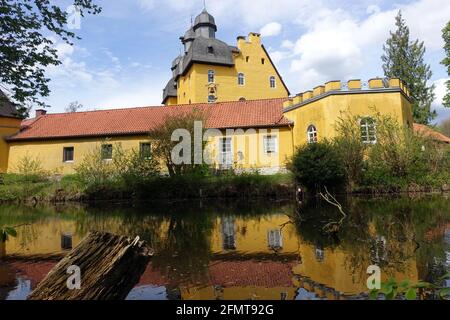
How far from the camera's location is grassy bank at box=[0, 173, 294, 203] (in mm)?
20578

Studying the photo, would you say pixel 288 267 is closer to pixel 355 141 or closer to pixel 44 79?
pixel 44 79

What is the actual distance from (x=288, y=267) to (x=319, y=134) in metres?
19.6

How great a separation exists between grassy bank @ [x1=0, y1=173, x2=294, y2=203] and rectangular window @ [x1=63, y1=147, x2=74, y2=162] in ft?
21.5

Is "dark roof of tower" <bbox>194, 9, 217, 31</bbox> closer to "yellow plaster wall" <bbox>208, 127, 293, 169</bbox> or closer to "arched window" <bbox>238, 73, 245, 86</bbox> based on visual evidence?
"arched window" <bbox>238, 73, 245, 86</bbox>

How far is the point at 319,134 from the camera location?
24.2 m

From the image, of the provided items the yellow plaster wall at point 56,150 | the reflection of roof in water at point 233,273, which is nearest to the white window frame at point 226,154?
the yellow plaster wall at point 56,150

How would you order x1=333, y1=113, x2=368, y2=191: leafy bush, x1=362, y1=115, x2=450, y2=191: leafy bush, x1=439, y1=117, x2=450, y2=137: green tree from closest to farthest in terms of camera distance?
x1=333, y1=113, x2=368, y2=191: leafy bush → x1=362, y1=115, x2=450, y2=191: leafy bush → x1=439, y1=117, x2=450, y2=137: green tree

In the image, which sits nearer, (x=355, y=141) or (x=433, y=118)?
(x=355, y=141)

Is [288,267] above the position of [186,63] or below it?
below

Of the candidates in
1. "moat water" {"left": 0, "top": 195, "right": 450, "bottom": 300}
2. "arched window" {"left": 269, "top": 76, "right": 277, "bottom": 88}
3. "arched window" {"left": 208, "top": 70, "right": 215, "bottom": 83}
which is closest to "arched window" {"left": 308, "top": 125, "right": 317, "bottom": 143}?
"moat water" {"left": 0, "top": 195, "right": 450, "bottom": 300}

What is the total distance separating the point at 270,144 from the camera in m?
25.9
